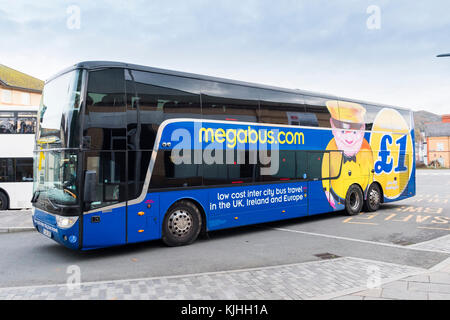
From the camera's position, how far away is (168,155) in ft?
26.2

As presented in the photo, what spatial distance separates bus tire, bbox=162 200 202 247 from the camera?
815cm

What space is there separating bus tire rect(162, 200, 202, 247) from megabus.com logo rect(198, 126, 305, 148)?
1.56 metres

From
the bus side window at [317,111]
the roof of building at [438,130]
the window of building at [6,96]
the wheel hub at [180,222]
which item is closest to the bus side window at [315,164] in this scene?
the bus side window at [317,111]

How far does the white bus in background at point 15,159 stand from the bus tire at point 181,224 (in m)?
9.18

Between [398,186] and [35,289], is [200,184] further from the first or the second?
[398,186]

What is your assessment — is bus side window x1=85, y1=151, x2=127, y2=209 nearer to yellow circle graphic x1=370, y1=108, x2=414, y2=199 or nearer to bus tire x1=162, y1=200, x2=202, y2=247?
bus tire x1=162, y1=200, x2=202, y2=247

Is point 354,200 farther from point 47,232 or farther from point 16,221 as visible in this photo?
point 16,221

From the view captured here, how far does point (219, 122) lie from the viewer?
8.95m

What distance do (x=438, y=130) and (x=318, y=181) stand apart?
102m

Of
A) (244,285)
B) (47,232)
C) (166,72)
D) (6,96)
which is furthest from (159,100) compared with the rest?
(6,96)

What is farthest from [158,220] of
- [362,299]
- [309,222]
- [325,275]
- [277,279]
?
[309,222]

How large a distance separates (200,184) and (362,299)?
4.59 meters

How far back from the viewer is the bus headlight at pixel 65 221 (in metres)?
6.89

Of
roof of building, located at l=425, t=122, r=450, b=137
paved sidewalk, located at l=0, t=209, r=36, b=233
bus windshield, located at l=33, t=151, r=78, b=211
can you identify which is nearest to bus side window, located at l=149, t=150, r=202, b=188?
bus windshield, located at l=33, t=151, r=78, b=211
